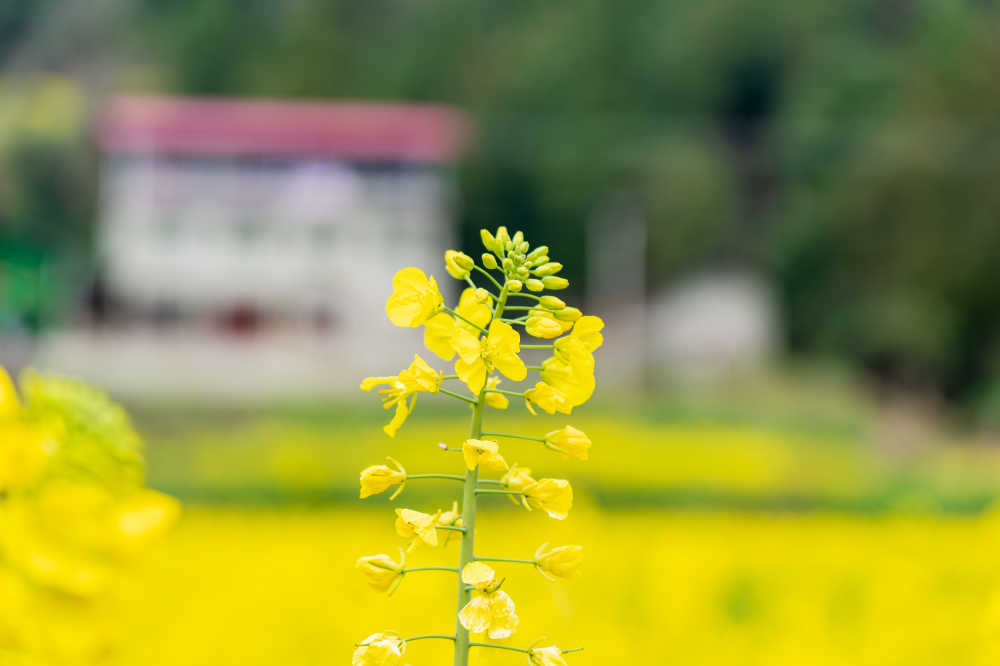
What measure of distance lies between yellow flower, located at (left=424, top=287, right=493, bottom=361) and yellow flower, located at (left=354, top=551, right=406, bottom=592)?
0.14m

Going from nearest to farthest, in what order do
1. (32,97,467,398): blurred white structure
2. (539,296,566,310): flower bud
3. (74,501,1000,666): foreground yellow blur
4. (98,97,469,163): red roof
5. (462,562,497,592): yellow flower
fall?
(462,562,497,592): yellow flower
(539,296,566,310): flower bud
(74,501,1000,666): foreground yellow blur
(32,97,467,398): blurred white structure
(98,97,469,163): red roof

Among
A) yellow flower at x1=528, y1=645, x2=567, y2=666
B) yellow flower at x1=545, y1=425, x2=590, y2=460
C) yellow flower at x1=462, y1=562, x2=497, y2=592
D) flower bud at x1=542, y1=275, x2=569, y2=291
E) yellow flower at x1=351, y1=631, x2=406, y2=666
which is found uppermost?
flower bud at x1=542, y1=275, x2=569, y2=291

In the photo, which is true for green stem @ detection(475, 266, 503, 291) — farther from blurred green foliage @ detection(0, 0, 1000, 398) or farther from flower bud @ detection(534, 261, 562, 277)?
blurred green foliage @ detection(0, 0, 1000, 398)

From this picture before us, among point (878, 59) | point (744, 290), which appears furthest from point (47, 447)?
point (878, 59)

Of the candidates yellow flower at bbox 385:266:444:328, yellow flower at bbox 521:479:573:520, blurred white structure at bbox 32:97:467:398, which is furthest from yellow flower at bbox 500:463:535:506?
blurred white structure at bbox 32:97:467:398

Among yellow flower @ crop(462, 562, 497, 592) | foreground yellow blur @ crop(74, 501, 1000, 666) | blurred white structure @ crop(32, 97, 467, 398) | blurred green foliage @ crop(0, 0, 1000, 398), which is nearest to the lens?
yellow flower @ crop(462, 562, 497, 592)

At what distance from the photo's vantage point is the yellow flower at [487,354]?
2.30ft

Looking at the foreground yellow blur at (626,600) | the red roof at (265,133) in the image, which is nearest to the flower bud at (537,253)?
the foreground yellow blur at (626,600)

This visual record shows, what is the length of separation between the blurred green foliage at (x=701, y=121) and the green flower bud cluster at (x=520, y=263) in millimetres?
26495

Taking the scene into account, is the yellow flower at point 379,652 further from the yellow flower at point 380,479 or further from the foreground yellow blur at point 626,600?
the foreground yellow blur at point 626,600

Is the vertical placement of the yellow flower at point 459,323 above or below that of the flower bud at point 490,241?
below

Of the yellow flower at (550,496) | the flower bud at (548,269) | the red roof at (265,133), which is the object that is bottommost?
the yellow flower at (550,496)

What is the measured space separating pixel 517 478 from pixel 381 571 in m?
0.11

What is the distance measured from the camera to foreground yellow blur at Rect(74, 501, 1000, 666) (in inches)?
126
